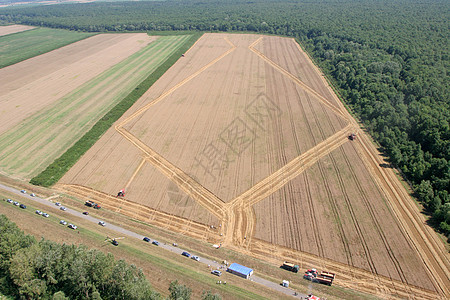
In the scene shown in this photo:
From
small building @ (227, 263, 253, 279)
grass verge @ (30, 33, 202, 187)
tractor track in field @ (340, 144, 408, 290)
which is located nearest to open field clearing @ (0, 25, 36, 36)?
grass verge @ (30, 33, 202, 187)

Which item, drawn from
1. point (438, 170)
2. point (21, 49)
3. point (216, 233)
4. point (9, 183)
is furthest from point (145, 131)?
point (21, 49)

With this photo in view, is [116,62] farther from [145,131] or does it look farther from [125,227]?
[125,227]

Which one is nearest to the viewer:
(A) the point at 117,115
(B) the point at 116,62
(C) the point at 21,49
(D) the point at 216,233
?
(D) the point at 216,233

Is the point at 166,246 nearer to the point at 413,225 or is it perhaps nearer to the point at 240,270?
the point at 240,270

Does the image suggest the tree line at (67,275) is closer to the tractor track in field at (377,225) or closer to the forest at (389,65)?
the tractor track in field at (377,225)

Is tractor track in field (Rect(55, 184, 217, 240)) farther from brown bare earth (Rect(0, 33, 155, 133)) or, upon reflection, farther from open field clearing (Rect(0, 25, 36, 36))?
open field clearing (Rect(0, 25, 36, 36))

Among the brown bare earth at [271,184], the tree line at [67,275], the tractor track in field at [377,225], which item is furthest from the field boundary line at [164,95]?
the tractor track in field at [377,225]
